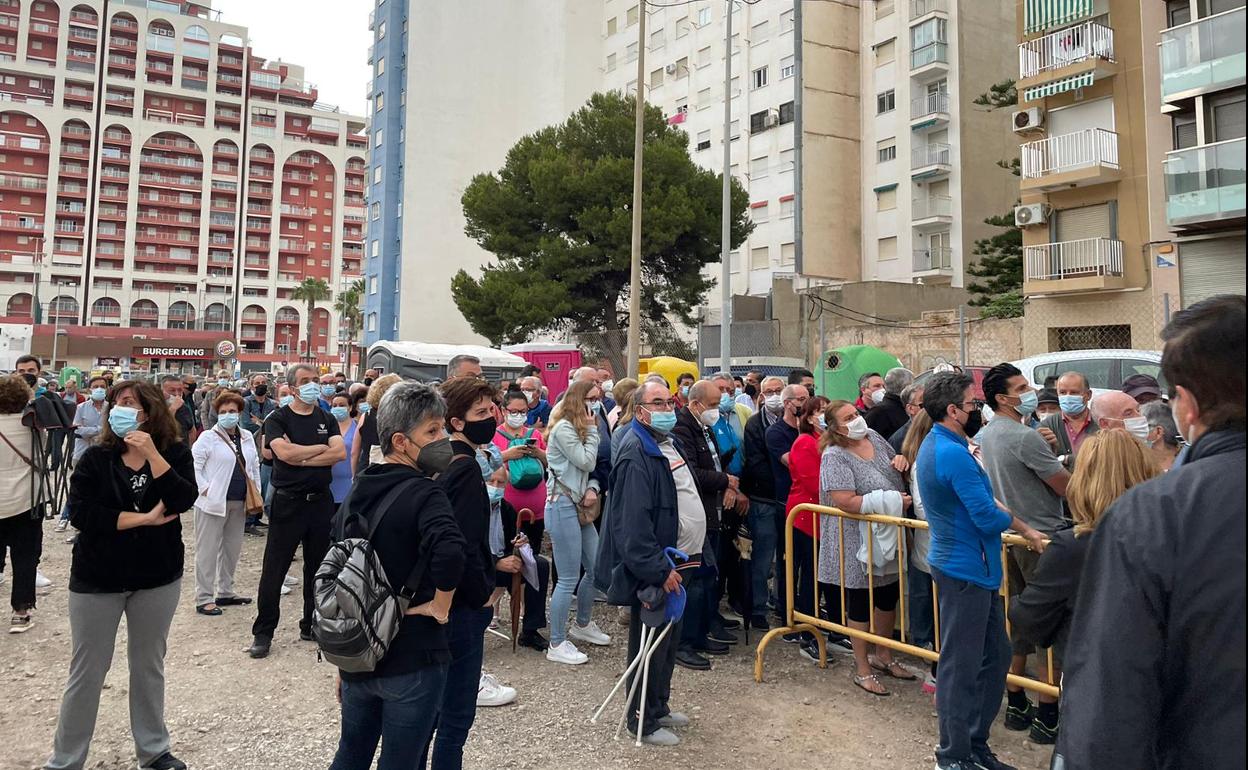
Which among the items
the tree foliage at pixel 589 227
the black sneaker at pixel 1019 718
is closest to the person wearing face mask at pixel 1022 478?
the black sneaker at pixel 1019 718

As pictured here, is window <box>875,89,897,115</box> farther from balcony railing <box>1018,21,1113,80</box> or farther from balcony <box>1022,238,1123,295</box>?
balcony <box>1022,238,1123,295</box>

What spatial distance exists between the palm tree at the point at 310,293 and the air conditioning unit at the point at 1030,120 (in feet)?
253

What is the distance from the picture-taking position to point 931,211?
117 feet

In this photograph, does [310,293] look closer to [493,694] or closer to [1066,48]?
[1066,48]

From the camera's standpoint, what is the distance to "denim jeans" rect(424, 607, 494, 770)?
326cm

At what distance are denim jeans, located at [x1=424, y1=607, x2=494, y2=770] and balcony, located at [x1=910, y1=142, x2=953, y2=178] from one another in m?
35.9

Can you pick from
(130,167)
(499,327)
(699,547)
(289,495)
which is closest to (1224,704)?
(699,547)

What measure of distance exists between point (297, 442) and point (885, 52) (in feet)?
128

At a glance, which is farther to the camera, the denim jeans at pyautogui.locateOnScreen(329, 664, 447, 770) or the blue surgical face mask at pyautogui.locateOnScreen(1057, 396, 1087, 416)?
the blue surgical face mask at pyautogui.locateOnScreen(1057, 396, 1087, 416)

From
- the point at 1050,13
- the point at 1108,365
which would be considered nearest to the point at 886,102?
the point at 1050,13

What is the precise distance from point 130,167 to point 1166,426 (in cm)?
10022

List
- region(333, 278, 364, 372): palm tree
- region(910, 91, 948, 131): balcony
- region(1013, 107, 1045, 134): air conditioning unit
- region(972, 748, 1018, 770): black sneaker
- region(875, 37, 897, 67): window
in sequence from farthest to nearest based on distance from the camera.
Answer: region(333, 278, 364, 372): palm tree, region(875, 37, 897, 67): window, region(910, 91, 948, 131): balcony, region(1013, 107, 1045, 134): air conditioning unit, region(972, 748, 1018, 770): black sneaker

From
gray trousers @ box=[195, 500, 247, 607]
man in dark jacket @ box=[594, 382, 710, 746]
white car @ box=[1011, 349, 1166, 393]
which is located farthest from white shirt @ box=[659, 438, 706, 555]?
white car @ box=[1011, 349, 1166, 393]

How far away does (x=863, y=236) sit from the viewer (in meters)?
38.8
